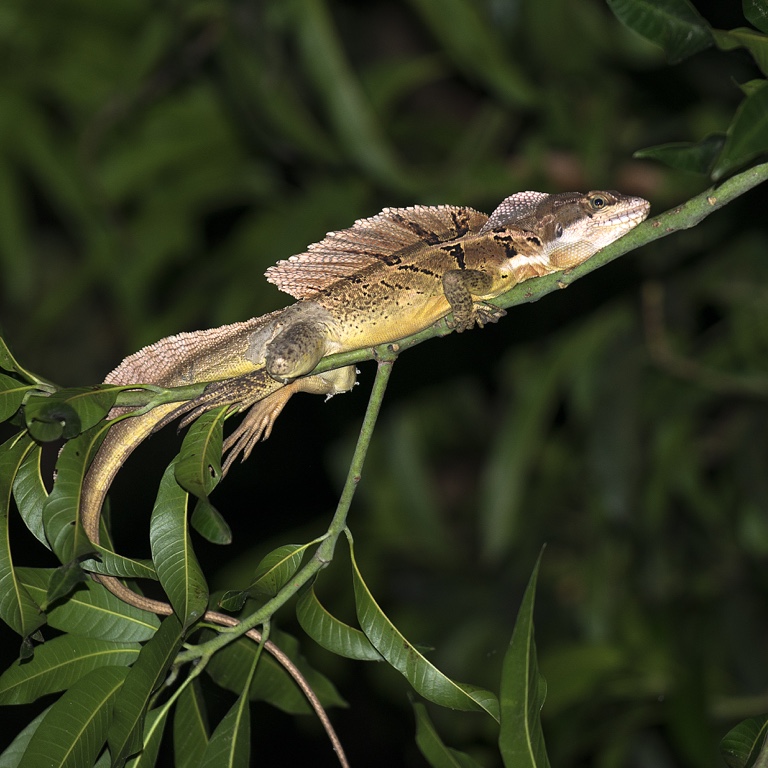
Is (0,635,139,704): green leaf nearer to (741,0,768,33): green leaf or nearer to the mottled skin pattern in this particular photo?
the mottled skin pattern

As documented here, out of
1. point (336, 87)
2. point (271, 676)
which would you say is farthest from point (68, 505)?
point (336, 87)

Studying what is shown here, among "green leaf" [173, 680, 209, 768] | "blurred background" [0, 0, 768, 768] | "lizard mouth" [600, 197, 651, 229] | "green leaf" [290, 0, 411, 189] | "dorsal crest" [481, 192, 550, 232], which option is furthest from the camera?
"blurred background" [0, 0, 768, 768]

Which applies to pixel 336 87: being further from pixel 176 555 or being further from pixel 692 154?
pixel 176 555

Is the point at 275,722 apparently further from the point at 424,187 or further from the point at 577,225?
the point at 577,225

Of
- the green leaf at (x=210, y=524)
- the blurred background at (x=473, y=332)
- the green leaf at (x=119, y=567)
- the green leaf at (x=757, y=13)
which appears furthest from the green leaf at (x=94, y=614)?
the blurred background at (x=473, y=332)

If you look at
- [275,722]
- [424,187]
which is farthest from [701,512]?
[275,722]

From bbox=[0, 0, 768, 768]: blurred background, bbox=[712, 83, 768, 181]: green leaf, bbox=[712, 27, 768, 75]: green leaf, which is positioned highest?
bbox=[712, 27, 768, 75]: green leaf

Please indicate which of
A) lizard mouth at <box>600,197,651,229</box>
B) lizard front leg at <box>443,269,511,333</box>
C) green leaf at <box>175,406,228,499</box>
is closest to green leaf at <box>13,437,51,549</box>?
green leaf at <box>175,406,228,499</box>
